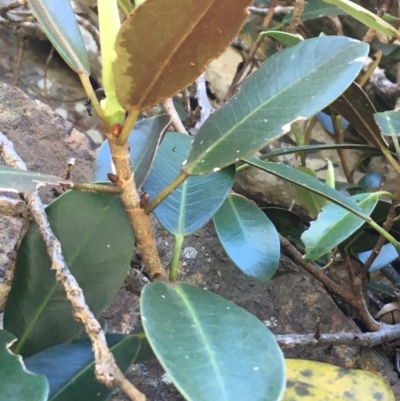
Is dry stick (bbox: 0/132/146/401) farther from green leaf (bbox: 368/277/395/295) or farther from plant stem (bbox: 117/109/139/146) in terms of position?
green leaf (bbox: 368/277/395/295)

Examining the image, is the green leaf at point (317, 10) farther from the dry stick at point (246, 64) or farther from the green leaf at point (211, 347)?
the green leaf at point (211, 347)

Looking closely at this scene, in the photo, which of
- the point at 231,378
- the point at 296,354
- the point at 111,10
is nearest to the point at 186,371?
the point at 231,378

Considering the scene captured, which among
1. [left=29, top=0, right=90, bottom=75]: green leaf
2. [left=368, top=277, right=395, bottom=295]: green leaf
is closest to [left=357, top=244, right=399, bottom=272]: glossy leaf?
[left=368, top=277, right=395, bottom=295]: green leaf

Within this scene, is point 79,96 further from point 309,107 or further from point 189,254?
point 309,107

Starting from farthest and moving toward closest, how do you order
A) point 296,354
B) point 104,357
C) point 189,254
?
1. point 189,254
2. point 296,354
3. point 104,357

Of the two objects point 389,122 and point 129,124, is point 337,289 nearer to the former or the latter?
point 389,122

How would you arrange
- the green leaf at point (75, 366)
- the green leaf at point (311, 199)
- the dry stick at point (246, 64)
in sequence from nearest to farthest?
the green leaf at point (75, 366), the green leaf at point (311, 199), the dry stick at point (246, 64)

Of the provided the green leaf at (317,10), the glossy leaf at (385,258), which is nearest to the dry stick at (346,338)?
the glossy leaf at (385,258)
